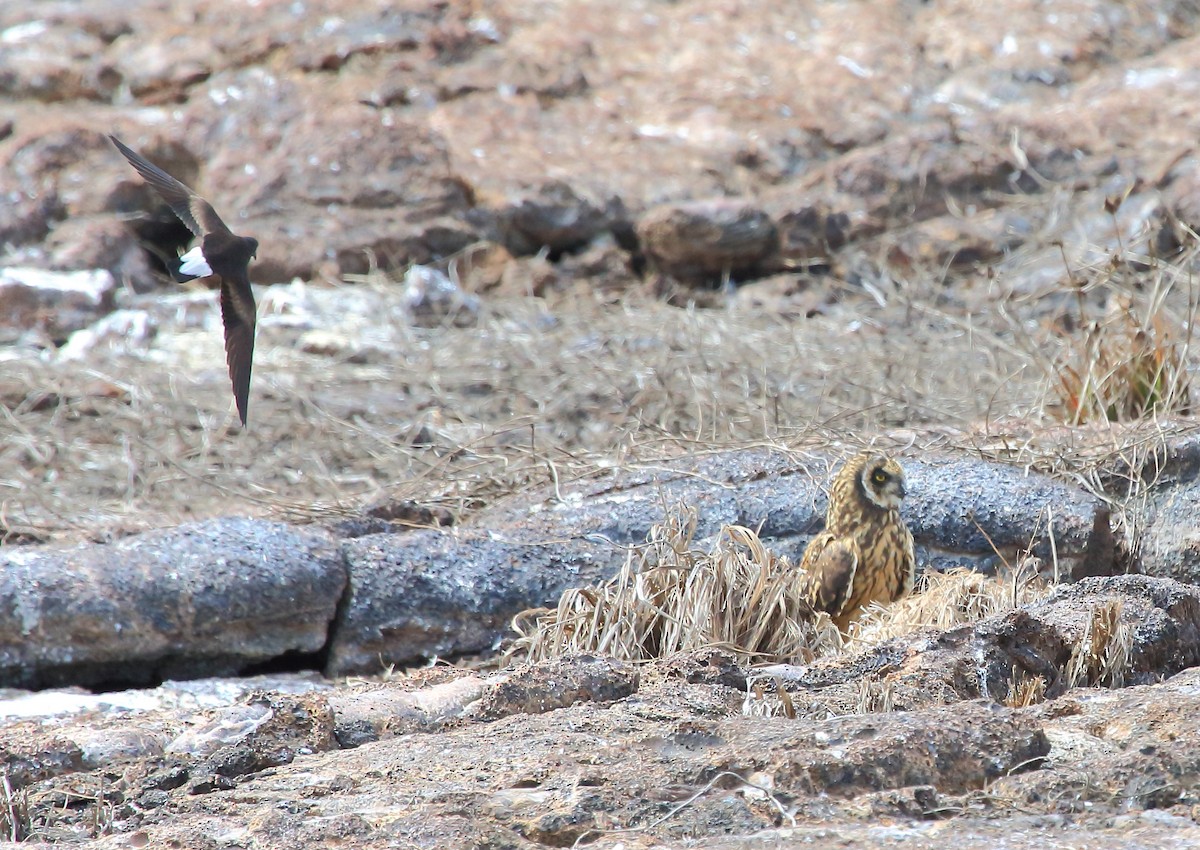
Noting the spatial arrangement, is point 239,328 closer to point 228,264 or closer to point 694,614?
point 228,264

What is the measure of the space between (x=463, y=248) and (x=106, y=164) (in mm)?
2234

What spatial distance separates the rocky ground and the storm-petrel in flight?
643 mm

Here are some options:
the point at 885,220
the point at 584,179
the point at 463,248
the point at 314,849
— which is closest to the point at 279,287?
the point at 463,248

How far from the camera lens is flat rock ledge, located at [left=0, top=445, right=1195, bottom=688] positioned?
454 cm

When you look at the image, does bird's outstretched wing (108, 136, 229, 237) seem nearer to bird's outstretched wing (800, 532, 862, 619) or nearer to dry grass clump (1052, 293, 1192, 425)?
bird's outstretched wing (800, 532, 862, 619)

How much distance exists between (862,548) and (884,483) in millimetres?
204

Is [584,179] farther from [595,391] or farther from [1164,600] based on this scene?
[1164,600]

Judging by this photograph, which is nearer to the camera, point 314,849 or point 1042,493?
point 314,849

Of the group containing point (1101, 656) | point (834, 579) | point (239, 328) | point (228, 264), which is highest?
point (228, 264)

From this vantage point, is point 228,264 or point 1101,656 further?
point 228,264

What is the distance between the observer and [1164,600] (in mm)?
3572

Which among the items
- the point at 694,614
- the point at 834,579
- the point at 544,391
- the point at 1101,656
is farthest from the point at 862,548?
the point at 544,391

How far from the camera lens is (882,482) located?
14.9ft

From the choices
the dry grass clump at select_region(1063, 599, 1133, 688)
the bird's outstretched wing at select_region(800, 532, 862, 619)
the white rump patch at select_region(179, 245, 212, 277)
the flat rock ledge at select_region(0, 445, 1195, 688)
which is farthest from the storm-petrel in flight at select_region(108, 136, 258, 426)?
the dry grass clump at select_region(1063, 599, 1133, 688)
